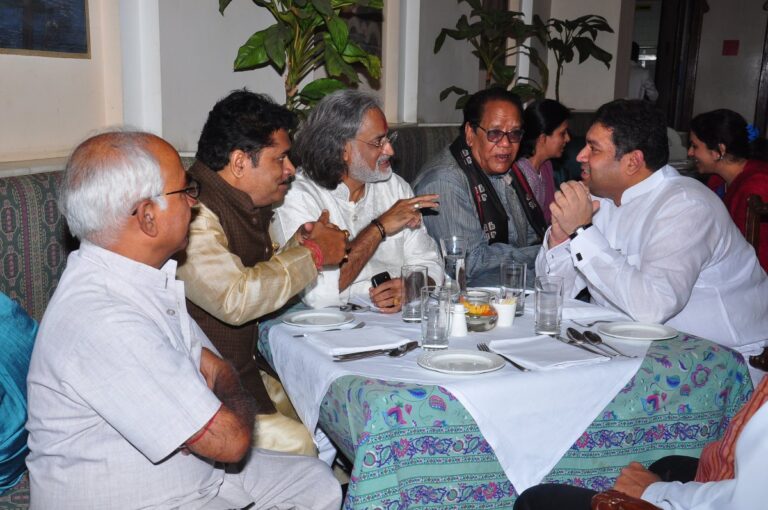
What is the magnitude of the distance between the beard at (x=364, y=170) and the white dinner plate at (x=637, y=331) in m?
1.18

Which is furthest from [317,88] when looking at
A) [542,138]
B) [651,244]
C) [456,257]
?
[651,244]

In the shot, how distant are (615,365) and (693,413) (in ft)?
0.89

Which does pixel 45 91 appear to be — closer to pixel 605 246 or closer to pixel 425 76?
pixel 605 246

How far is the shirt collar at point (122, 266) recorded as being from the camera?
152 cm

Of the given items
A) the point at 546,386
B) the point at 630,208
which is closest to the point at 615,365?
the point at 546,386

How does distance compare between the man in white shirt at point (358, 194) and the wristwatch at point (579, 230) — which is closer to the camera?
the wristwatch at point (579, 230)

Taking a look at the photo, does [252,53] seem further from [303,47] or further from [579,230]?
[579,230]

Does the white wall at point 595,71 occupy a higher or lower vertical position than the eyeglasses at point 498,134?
higher

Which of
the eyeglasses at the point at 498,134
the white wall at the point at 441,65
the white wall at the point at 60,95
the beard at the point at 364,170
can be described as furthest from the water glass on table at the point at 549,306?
the white wall at the point at 441,65

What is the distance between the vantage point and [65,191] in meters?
1.54

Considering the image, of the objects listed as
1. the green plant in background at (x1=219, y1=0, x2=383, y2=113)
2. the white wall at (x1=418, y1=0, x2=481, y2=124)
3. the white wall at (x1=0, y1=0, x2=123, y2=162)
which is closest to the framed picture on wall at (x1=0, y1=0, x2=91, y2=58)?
the white wall at (x1=0, y1=0, x2=123, y2=162)

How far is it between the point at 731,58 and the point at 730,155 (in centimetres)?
782

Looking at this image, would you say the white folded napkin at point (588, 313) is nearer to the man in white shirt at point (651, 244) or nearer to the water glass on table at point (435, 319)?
the man in white shirt at point (651, 244)

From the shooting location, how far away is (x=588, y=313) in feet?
7.42
